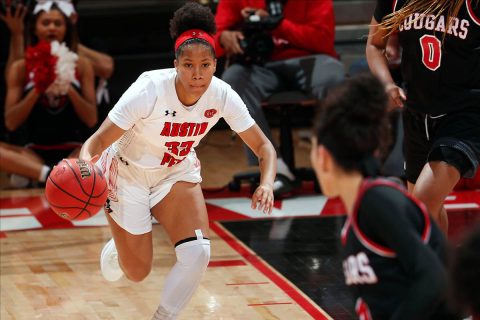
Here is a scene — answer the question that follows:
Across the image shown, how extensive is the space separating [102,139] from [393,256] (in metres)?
2.01

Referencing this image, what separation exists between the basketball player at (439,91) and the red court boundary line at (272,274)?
2.68ft

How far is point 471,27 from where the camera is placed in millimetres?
4758

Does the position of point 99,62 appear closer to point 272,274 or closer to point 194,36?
point 272,274

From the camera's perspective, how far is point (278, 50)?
325 inches

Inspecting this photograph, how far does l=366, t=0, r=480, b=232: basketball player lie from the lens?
4625 mm

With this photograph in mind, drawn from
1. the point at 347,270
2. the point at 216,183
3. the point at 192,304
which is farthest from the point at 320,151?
the point at 216,183

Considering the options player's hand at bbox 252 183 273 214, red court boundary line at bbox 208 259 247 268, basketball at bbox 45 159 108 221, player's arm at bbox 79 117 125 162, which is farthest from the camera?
red court boundary line at bbox 208 259 247 268

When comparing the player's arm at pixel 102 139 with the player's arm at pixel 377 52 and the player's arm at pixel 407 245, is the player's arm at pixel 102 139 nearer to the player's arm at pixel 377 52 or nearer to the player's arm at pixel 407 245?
the player's arm at pixel 377 52

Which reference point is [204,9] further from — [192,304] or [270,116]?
[270,116]

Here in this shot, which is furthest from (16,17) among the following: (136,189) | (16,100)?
(136,189)

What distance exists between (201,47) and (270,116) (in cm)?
624

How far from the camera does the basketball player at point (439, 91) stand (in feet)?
15.2

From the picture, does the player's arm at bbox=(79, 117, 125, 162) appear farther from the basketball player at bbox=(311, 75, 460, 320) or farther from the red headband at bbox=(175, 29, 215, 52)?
the basketball player at bbox=(311, 75, 460, 320)

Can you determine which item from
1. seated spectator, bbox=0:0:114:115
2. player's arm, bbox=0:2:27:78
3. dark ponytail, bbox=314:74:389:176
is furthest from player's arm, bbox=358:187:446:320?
player's arm, bbox=0:2:27:78
